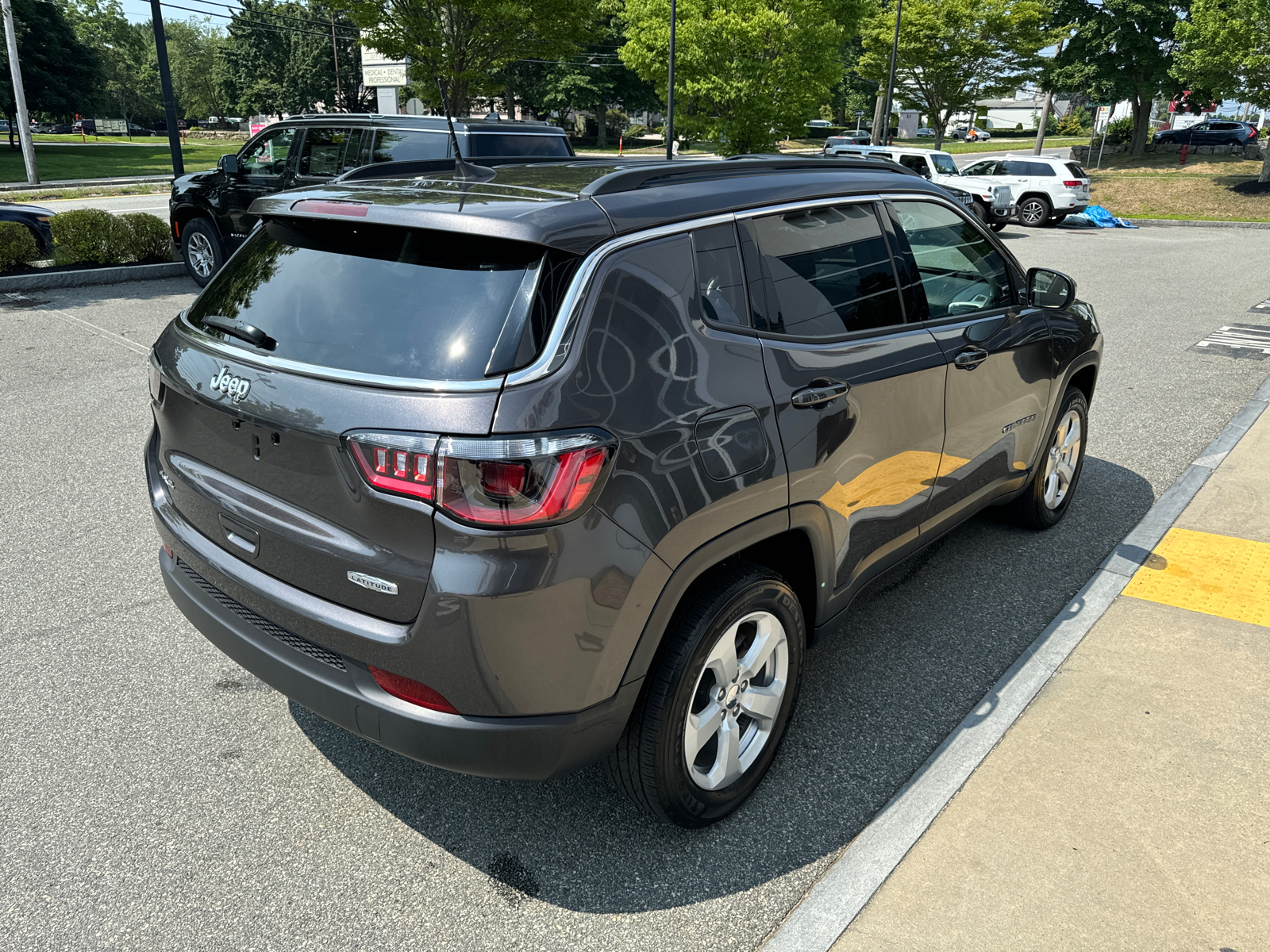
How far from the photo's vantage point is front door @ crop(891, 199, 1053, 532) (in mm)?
3572

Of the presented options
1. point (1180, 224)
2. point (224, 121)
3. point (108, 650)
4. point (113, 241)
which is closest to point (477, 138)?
point (113, 241)

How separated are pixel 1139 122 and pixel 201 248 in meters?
43.2

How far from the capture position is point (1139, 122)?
41.7m

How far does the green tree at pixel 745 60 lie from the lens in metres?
26.9

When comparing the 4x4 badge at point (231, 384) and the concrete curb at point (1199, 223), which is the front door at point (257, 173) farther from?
the concrete curb at point (1199, 223)

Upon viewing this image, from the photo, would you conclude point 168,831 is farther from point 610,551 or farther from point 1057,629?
point 1057,629

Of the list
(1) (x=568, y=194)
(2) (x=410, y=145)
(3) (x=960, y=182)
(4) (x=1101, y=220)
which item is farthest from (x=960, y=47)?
(1) (x=568, y=194)

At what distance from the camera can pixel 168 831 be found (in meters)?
2.77

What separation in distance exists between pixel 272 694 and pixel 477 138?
8.29 meters

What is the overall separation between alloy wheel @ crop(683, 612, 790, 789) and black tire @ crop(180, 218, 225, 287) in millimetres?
10413

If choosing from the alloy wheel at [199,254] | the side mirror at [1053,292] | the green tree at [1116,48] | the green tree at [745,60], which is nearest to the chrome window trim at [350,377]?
the side mirror at [1053,292]

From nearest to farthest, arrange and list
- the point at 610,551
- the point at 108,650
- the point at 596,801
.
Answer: the point at 610,551 → the point at 596,801 → the point at 108,650

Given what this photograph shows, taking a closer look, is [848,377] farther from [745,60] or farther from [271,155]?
[745,60]

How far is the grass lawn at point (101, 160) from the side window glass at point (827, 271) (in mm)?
37206
